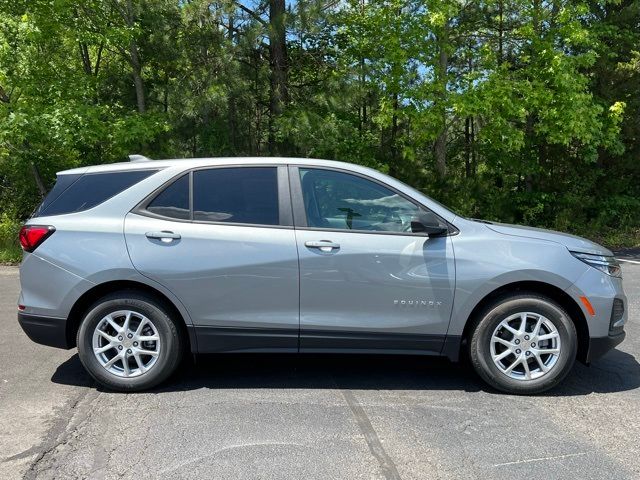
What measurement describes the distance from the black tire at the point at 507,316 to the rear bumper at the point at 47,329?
10.2 feet

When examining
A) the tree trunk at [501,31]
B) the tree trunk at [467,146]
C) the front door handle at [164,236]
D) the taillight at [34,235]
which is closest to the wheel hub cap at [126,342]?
the front door handle at [164,236]

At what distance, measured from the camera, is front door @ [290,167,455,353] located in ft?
13.6

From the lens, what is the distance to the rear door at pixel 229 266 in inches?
164

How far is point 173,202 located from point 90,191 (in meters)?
0.68

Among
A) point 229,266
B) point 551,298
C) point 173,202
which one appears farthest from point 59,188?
point 551,298

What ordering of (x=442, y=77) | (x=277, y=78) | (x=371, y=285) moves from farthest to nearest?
(x=442, y=77) → (x=277, y=78) → (x=371, y=285)

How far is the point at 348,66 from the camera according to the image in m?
14.2

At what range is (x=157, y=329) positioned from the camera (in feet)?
13.9

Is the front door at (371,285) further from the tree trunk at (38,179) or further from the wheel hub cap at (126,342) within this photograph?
the tree trunk at (38,179)

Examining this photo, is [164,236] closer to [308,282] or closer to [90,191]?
[90,191]

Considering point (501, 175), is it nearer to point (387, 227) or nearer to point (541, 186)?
point (541, 186)

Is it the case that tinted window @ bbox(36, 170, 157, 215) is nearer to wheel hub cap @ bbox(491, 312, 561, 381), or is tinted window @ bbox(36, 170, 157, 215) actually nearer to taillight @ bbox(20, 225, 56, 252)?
taillight @ bbox(20, 225, 56, 252)

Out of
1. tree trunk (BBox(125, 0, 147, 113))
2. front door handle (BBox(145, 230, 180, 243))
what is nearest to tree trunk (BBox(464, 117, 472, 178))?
tree trunk (BBox(125, 0, 147, 113))

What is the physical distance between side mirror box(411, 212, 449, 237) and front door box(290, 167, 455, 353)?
0.16 feet
